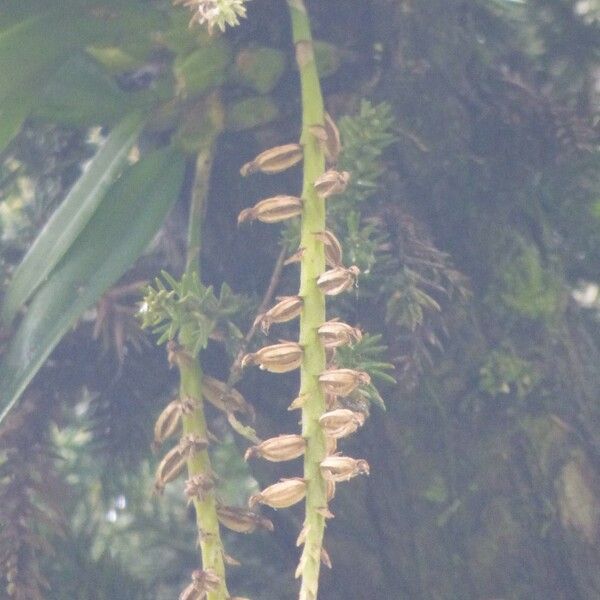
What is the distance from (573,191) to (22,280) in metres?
0.52

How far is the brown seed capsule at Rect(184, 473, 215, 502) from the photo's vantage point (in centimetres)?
69

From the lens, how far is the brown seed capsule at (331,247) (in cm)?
70

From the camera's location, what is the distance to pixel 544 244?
3.27ft

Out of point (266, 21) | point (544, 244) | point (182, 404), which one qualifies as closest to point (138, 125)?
point (266, 21)

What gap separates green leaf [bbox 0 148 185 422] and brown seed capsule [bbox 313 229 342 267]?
0.24 meters

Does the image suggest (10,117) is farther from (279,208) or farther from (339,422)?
(339,422)

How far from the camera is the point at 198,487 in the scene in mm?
692

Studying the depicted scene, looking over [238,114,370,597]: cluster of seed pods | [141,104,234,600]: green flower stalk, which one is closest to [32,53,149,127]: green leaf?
[141,104,234,600]: green flower stalk

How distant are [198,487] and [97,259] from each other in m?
0.28

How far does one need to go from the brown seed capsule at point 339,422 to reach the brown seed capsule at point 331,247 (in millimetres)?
135

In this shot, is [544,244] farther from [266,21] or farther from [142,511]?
[142,511]

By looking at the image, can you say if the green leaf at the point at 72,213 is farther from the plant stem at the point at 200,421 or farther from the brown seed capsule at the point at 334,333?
the brown seed capsule at the point at 334,333

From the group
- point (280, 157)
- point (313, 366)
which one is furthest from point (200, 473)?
point (280, 157)

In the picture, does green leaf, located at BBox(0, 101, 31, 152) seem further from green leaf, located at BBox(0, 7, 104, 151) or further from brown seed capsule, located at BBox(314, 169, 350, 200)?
brown seed capsule, located at BBox(314, 169, 350, 200)
